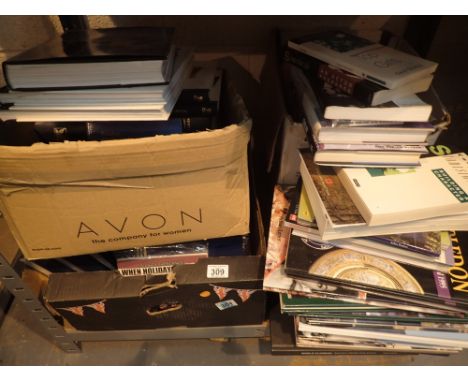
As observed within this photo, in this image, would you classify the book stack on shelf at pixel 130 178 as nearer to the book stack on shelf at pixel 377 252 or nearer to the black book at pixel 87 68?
the black book at pixel 87 68

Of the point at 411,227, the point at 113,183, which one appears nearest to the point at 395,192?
the point at 411,227

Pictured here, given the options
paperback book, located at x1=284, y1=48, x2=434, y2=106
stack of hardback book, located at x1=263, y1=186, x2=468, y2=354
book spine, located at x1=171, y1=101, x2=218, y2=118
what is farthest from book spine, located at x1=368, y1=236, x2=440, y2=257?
book spine, located at x1=171, y1=101, x2=218, y2=118

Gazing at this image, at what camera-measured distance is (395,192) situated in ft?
1.92

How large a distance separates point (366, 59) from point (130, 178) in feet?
1.59

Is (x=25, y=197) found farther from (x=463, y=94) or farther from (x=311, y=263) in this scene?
(x=463, y=94)

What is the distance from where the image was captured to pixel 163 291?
0.67 metres

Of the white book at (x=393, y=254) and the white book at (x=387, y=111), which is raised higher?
the white book at (x=387, y=111)

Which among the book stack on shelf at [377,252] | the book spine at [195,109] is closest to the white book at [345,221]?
the book stack on shelf at [377,252]

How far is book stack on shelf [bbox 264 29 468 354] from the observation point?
22.7 inches

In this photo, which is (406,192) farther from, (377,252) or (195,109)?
(195,109)

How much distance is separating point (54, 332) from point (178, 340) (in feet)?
1.00

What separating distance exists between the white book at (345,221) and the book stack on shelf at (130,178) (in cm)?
15

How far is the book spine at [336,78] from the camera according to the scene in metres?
0.54

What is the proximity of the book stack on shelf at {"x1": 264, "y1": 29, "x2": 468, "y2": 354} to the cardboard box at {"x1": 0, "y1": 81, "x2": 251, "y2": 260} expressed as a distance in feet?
0.46
